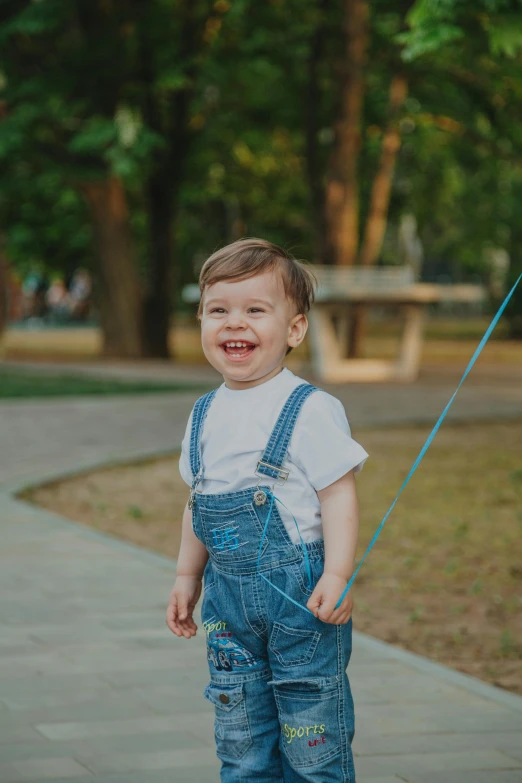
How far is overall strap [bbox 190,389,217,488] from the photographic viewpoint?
9.65 feet

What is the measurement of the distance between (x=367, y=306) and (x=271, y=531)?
16.0 metres

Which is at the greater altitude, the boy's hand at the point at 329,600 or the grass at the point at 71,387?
the boy's hand at the point at 329,600

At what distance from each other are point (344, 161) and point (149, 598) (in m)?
15.7

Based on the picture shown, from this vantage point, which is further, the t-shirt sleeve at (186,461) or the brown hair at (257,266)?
the t-shirt sleeve at (186,461)

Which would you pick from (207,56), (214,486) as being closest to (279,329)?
(214,486)

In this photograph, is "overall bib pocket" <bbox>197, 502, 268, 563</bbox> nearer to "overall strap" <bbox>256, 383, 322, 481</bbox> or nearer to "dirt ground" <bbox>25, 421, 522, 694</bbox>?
"overall strap" <bbox>256, 383, 322, 481</bbox>

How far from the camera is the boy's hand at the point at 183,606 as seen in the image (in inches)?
119

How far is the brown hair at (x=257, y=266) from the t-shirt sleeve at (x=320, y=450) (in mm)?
257

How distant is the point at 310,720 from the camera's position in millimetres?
2822

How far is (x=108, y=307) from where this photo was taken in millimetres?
23125

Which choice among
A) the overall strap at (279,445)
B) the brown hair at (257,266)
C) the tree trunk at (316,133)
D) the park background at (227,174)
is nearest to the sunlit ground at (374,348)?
the park background at (227,174)

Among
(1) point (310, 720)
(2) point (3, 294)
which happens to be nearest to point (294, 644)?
(1) point (310, 720)

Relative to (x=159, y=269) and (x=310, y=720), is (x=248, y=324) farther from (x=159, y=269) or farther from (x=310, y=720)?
(x=159, y=269)

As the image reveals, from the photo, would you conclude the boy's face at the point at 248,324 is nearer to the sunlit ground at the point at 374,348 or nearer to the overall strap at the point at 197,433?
the overall strap at the point at 197,433
